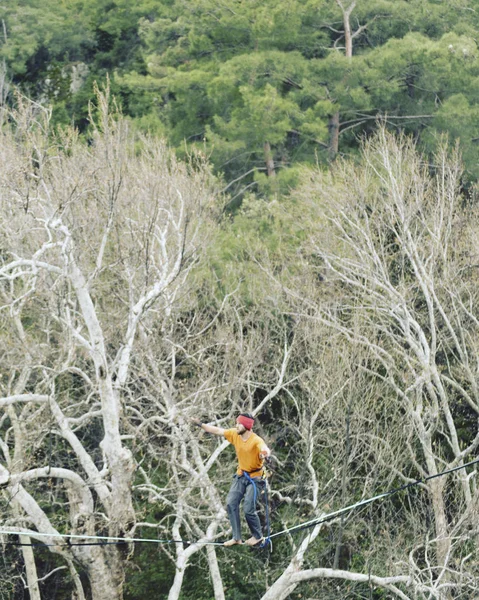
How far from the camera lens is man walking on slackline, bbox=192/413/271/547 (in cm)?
1005

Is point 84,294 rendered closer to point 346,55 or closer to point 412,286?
point 412,286

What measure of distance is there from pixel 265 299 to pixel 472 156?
21.7 feet

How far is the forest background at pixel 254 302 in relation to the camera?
1545cm

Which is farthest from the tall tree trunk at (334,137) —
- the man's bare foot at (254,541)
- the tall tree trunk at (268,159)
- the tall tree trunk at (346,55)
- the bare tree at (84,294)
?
the man's bare foot at (254,541)

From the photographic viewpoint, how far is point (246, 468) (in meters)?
10.5

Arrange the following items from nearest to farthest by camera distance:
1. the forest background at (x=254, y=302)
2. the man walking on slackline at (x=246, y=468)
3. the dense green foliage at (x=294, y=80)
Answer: the man walking on slackline at (x=246, y=468) < the forest background at (x=254, y=302) < the dense green foliage at (x=294, y=80)

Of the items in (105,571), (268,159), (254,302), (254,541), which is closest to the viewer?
(254,541)

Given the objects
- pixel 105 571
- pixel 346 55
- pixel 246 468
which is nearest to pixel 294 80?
pixel 346 55

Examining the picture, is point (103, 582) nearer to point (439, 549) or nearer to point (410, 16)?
point (439, 549)

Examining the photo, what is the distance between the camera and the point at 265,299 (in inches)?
800

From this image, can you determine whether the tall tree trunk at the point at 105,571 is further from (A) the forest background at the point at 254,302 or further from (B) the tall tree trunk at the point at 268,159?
(B) the tall tree trunk at the point at 268,159

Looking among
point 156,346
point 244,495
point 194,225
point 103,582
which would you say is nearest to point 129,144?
point 194,225

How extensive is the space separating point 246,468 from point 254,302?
31.8ft

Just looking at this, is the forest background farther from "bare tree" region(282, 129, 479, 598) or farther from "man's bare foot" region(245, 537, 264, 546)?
"man's bare foot" region(245, 537, 264, 546)
